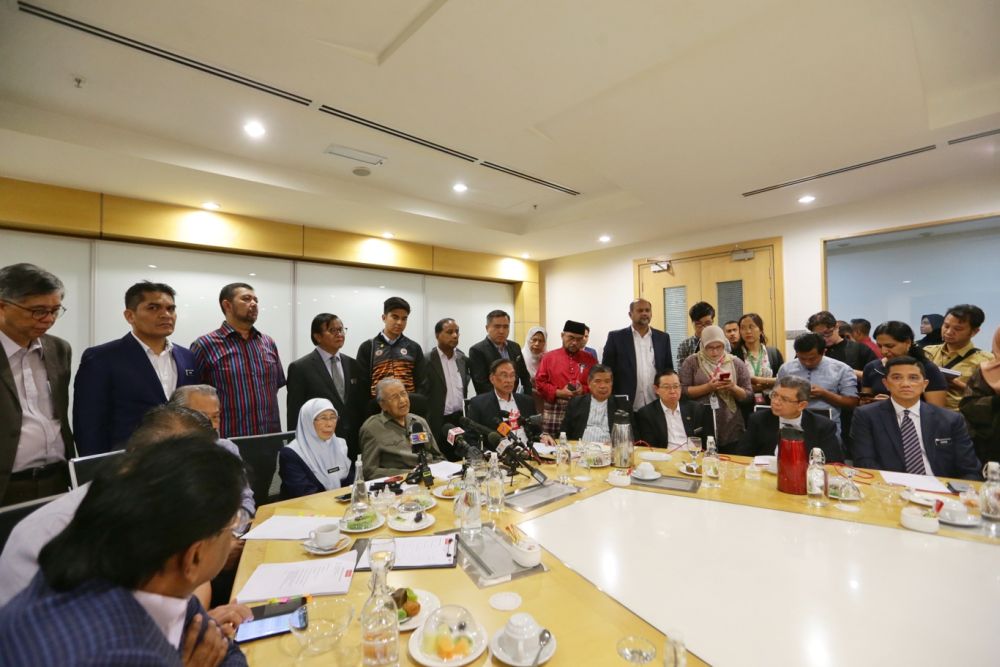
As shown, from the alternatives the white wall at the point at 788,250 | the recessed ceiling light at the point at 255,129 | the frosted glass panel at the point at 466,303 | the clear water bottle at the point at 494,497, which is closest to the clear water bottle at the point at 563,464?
the clear water bottle at the point at 494,497

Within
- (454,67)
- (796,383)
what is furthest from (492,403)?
(454,67)

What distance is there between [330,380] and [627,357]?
2.65 m

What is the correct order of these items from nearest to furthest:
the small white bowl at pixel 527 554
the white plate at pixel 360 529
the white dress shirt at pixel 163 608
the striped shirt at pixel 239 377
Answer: the white dress shirt at pixel 163 608
the small white bowl at pixel 527 554
the white plate at pixel 360 529
the striped shirt at pixel 239 377

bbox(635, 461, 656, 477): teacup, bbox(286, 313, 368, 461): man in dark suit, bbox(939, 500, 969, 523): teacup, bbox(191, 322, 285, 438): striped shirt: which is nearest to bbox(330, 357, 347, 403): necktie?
bbox(286, 313, 368, 461): man in dark suit

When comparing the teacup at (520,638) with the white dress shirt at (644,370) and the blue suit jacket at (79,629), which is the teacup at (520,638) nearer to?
the blue suit jacket at (79,629)

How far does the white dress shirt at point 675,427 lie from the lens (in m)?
3.08

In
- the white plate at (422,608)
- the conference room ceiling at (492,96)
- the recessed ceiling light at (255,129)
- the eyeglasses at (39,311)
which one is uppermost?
the recessed ceiling light at (255,129)

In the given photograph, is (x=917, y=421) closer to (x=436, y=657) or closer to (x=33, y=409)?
(x=436, y=657)

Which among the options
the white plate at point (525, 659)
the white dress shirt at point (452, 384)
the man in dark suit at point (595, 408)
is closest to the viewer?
the white plate at point (525, 659)

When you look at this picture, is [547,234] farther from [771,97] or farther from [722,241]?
[771,97]

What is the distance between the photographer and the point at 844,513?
1694mm

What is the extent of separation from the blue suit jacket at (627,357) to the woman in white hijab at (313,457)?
8.37 ft

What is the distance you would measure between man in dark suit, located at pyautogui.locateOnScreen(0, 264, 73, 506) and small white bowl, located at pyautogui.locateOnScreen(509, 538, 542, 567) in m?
2.24

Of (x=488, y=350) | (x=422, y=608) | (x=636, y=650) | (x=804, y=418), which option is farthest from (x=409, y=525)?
(x=488, y=350)
